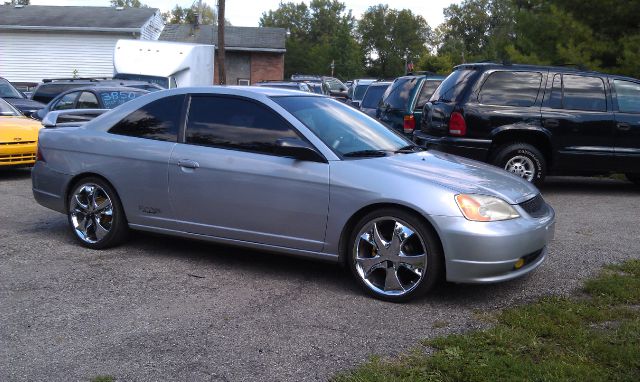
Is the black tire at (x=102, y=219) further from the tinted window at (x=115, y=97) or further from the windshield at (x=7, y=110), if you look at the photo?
the tinted window at (x=115, y=97)

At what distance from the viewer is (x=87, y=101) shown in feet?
43.5

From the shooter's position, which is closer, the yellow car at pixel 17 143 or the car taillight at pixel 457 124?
the car taillight at pixel 457 124

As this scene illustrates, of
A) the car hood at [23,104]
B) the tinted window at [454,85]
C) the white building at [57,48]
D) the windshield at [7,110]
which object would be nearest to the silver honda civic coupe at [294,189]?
the tinted window at [454,85]

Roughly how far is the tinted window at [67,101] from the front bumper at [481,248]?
1042cm

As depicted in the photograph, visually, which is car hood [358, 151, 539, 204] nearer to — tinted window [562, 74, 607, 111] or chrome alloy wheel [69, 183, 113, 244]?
chrome alloy wheel [69, 183, 113, 244]

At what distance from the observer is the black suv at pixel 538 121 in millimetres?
9383

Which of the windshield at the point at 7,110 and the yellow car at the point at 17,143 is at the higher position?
the windshield at the point at 7,110

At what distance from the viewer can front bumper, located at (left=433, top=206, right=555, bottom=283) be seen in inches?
186

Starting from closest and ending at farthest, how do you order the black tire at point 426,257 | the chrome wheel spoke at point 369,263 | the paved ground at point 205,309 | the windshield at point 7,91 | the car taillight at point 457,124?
the paved ground at point 205,309, the black tire at point 426,257, the chrome wheel spoke at point 369,263, the car taillight at point 457,124, the windshield at point 7,91

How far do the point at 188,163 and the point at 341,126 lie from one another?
1.30 m

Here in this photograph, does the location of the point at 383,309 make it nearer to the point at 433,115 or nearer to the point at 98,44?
the point at 433,115

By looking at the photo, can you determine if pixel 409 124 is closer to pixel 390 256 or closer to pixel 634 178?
pixel 634 178

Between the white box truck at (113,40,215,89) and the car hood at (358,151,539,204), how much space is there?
53.8ft

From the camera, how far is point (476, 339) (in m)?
4.15
